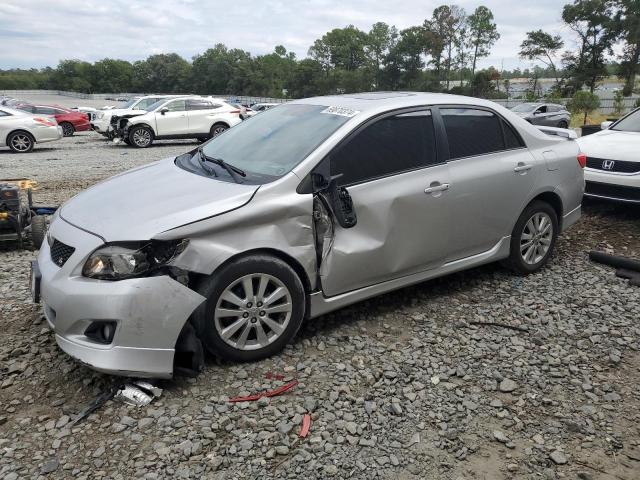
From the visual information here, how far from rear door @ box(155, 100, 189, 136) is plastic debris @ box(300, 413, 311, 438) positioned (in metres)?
16.3

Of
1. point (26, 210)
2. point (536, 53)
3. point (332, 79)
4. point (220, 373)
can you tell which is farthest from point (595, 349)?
point (332, 79)

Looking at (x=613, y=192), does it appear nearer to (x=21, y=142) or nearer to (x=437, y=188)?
(x=437, y=188)

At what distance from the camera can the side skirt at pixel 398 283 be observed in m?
3.66

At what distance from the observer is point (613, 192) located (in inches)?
265

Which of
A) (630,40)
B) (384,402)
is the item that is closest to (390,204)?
(384,402)

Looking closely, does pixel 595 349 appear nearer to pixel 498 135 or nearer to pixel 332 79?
pixel 498 135

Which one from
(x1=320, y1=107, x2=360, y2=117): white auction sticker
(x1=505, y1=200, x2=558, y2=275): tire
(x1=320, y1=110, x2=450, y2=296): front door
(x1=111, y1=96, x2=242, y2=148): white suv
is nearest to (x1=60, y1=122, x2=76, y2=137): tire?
(x1=111, y1=96, x2=242, y2=148): white suv

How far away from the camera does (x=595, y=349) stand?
148 inches

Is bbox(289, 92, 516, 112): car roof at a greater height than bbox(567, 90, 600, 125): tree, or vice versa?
Answer: bbox(567, 90, 600, 125): tree

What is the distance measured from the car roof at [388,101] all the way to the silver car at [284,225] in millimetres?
19

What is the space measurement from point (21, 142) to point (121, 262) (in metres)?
15.1

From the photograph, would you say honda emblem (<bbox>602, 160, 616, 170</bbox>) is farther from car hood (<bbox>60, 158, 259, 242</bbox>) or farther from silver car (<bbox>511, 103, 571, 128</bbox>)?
silver car (<bbox>511, 103, 571, 128</bbox>)

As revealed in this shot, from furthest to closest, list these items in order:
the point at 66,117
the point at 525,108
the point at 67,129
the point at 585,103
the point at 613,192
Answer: the point at 585,103 < the point at 525,108 < the point at 67,129 < the point at 66,117 < the point at 613,192

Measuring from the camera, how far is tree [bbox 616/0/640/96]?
51.5 metres
